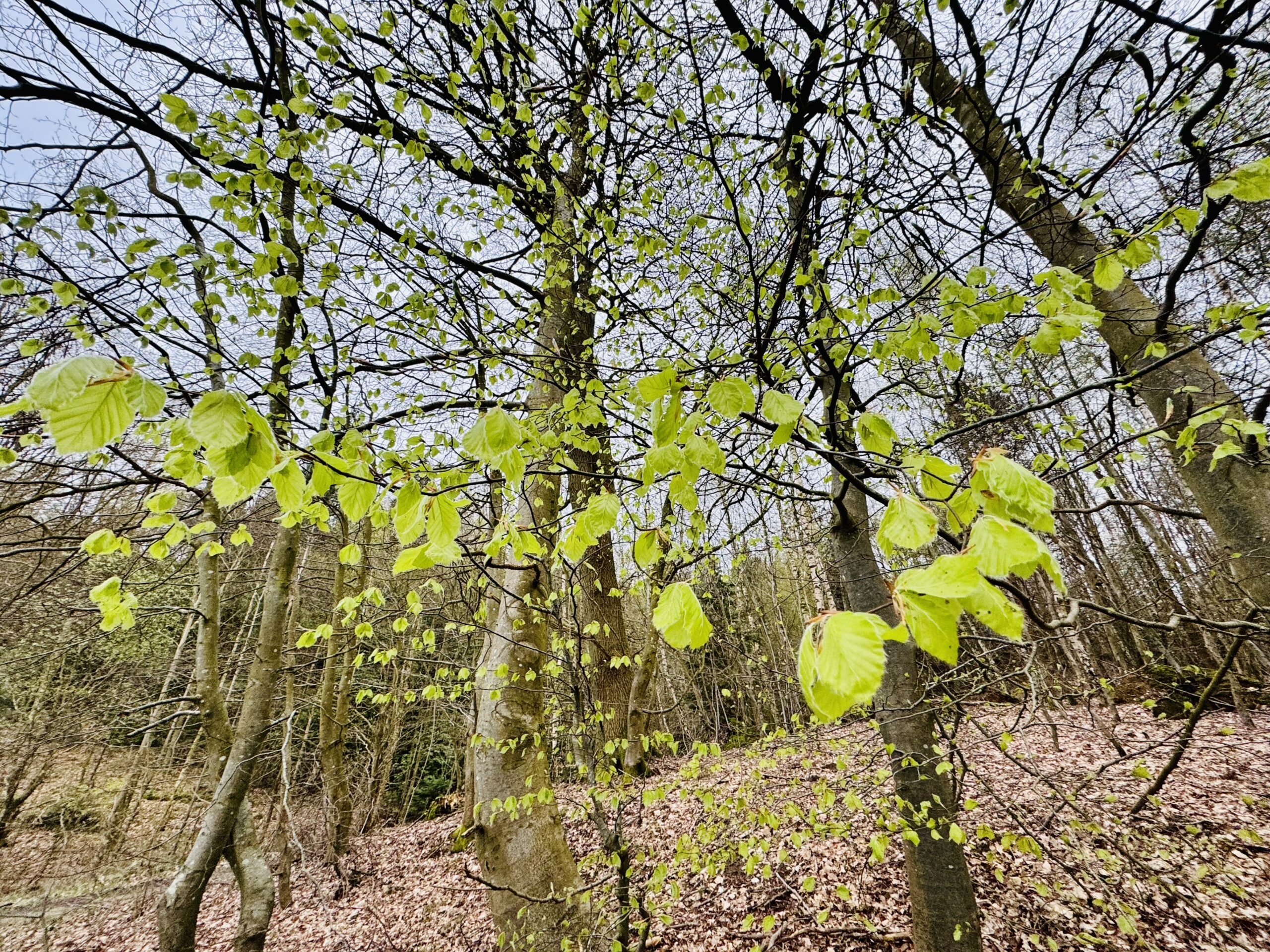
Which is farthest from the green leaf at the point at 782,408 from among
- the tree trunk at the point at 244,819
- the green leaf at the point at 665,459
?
the tree trunk at the point at 244,819

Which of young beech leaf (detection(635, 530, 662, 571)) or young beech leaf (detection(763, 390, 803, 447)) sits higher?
young beech leaf (detection(763, 390, 803, 447))

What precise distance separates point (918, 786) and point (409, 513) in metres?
3.17

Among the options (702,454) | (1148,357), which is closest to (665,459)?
(702,454)

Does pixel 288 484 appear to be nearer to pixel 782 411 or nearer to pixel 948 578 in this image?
pixel 782 411

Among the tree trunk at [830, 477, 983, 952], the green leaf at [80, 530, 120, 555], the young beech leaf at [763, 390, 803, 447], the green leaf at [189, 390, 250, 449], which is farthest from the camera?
the tree trunk at [830, 477, 983, 952]

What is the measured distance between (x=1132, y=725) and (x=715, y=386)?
8.96 meters

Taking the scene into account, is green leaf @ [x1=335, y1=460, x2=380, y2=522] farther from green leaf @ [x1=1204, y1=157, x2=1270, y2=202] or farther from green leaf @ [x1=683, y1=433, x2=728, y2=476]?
green leaf @ [x1=1204, y1=157, x2=1270, y2=202]

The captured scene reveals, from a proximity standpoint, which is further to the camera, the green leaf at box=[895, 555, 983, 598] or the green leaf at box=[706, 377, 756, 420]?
the green leaf at box=[706, 377, 756, 420]

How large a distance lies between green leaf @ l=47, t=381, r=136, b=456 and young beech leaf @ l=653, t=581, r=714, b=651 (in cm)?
104

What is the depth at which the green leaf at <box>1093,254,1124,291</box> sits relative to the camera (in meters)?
1.64

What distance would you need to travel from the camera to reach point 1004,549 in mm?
832

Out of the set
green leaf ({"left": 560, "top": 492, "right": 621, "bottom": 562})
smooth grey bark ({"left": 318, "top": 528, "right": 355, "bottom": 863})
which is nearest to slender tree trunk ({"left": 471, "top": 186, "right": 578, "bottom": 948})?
green leaf ({"left": 560, "top": 492, "right": 621, "bottom": 562})

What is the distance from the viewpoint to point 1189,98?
230cm

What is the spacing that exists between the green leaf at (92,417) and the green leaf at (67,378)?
1 cm
